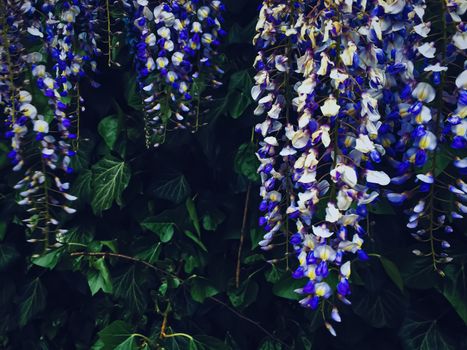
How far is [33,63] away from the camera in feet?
7.34

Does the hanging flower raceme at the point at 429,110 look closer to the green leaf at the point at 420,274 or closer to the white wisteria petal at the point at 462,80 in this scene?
the white wisteria petal at the point at 462,80

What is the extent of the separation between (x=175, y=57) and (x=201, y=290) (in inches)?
32.0

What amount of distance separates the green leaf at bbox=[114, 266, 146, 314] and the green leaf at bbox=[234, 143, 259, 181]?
569 mm

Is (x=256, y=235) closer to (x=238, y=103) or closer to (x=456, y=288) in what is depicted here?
(x=238, y=103)

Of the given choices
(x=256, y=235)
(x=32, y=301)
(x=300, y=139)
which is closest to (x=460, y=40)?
(x=300, y=139)

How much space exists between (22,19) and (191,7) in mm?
624

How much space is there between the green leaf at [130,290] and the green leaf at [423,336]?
36.0 inches

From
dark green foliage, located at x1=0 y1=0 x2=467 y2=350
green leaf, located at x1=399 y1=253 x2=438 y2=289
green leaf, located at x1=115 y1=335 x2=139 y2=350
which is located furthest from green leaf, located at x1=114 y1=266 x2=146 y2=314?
green leaf, located at x1=399 y1=253 x2=438 y2=289

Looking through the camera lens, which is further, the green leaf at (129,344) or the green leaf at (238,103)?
the green leaf at (129,344)

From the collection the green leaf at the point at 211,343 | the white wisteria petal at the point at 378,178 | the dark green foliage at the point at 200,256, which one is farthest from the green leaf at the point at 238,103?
the green leaf at the point at 211,343

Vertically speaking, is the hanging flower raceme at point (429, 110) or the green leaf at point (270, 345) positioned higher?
the hanging flower raceme at point (429, 110)

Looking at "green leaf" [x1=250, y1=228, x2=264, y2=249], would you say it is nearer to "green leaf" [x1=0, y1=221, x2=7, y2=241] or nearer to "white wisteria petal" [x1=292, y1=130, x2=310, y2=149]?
"white wisteria petal" [x1=292, y1=130, x2=310, y2=149]

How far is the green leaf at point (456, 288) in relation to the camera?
1952 mm

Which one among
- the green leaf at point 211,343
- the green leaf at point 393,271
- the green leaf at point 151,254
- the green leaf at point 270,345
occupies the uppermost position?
the green leaf at point 151,254
